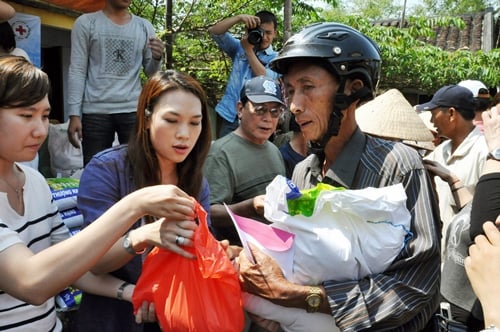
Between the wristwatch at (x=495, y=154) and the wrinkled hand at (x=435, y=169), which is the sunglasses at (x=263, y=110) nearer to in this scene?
the wrinkled hand at (x=435, y=169)

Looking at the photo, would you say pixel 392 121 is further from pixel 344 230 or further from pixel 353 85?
pixel 344 230

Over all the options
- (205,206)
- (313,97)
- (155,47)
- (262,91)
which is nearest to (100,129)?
(155,47)

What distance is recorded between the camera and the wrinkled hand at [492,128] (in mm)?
2564

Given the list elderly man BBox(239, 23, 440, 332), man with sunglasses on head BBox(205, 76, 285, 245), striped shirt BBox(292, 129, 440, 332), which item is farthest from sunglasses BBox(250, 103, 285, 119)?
striped shirt BBox(292, 129, 440, 332)

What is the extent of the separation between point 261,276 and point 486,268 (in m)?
0.83

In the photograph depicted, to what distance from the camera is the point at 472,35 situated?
1817cm

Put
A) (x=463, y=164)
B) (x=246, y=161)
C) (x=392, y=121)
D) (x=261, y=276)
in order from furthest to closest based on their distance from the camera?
(x=463, y=164), (x=392, y=121), (x=246, y=161), (x=261, y=276)

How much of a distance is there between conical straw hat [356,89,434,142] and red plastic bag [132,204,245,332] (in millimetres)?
2560

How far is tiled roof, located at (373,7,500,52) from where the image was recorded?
1728 cm

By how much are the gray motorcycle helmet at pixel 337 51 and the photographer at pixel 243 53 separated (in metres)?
3.25

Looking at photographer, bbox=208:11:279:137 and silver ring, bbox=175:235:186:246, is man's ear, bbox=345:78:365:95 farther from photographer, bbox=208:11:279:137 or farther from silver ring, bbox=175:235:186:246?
photographer, bbox=208:11:279:137

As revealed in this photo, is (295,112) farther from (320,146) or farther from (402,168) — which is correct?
(402,168)

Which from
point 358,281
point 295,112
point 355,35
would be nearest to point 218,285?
point 358,281

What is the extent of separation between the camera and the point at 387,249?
193cm
